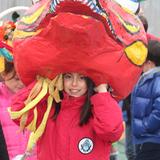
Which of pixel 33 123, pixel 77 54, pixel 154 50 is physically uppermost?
pixel 77 54

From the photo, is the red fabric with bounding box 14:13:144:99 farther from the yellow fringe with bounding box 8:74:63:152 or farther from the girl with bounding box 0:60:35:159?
the girl with bounding box 0:60:35:159

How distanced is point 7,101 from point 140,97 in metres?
1.17

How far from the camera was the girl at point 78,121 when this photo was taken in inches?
84.7

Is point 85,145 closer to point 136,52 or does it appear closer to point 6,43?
point 136,52

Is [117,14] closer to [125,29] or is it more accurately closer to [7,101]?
[125,29]

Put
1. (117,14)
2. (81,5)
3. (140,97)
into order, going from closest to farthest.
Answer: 1. (81,5)
2. (117,14)
3. (140,97)

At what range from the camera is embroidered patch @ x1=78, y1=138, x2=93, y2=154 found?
87.0 inches

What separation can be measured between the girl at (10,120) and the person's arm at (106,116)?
0.74m

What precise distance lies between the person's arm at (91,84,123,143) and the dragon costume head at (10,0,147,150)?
0.06 m

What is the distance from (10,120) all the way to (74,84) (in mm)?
758

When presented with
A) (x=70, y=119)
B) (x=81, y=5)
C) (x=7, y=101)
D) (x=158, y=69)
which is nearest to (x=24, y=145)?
(x=7, y=101)

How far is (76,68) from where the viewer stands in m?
2.12

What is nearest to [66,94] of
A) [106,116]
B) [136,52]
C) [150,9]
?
[106,116]

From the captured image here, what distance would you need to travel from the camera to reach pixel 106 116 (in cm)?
213
